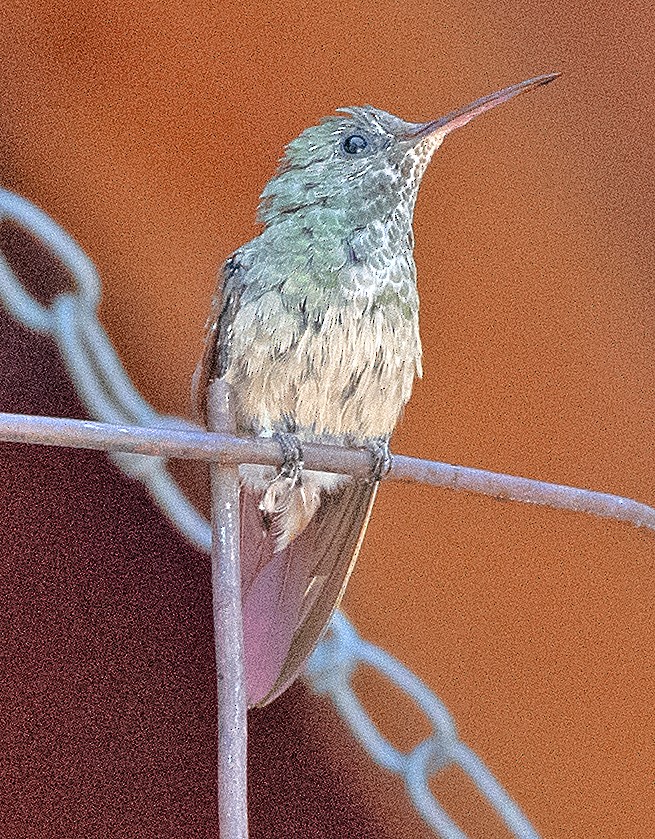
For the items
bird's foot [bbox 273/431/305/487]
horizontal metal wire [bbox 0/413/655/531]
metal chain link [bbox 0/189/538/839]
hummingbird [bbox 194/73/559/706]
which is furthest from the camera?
metal chain link [bbox 0/189/538/839]

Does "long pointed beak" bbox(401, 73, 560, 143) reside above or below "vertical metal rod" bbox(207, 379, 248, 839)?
above

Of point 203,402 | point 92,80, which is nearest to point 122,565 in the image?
point 203,402

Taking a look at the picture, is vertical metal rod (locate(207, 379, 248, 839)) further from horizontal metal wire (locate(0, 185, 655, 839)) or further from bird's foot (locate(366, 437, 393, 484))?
horizontal metal wire (locate(0, 185, 655, 839))

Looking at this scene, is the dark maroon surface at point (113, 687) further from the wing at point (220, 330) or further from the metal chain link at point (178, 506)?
the wing at point (220, 330)

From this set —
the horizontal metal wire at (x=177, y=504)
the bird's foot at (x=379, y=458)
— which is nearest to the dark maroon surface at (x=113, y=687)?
the horizontal metal wire at (x=177, y=504)

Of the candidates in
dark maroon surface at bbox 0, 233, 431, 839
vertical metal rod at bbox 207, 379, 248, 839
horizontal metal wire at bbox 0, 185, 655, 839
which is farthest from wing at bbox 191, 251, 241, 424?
dark maroon surface at bbox 0, 233, 431, 839

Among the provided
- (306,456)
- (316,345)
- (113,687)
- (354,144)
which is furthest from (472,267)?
(113,687)

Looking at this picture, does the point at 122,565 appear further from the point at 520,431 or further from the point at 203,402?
the point at 520,431
